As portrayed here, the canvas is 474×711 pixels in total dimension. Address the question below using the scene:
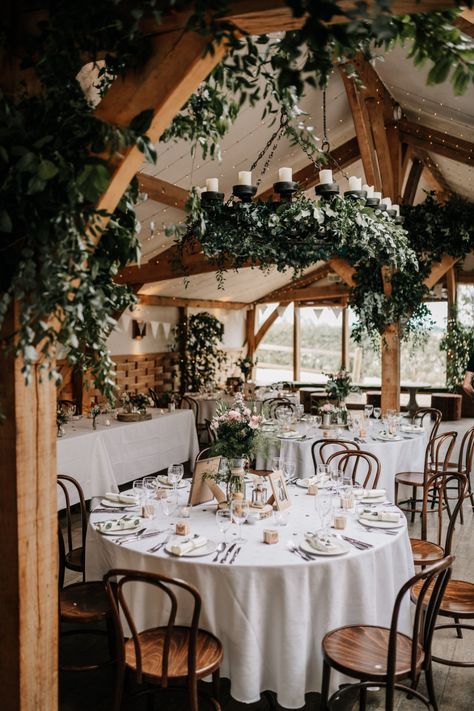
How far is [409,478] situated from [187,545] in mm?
3453

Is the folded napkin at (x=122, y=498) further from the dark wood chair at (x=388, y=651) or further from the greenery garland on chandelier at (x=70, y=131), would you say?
the greenery garland on chandelier at (x=70, y=131)

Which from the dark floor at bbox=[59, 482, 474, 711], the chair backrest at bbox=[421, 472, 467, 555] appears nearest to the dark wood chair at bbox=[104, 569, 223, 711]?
the dark floor at bbox=[59, 482, 474, 711]

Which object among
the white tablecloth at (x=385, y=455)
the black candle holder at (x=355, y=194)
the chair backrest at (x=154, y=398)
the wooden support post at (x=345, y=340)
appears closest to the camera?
the black candle holder at (x=355, y=194)

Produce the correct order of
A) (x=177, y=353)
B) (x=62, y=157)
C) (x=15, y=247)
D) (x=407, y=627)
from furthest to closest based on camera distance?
1. (x=177, y=353)
2. (x=407, y=627)
3. (x=15, y=247)
4. (x=62, y=157)

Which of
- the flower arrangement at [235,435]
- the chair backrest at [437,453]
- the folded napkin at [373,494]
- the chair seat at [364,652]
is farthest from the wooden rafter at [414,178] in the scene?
the chair seat at [364,652]

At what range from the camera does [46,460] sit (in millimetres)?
2092

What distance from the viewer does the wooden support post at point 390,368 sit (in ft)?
26.5

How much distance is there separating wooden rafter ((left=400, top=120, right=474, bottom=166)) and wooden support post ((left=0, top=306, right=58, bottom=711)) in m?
6.60

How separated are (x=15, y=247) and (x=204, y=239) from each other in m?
2.92

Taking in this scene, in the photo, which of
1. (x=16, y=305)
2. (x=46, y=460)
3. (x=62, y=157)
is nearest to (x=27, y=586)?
(x=46, y=460)

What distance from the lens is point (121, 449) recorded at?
6.92m

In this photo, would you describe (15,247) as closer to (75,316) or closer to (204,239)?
(75,316)

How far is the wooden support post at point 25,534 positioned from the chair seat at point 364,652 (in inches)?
48.1

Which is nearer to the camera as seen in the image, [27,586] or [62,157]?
[62,157]
